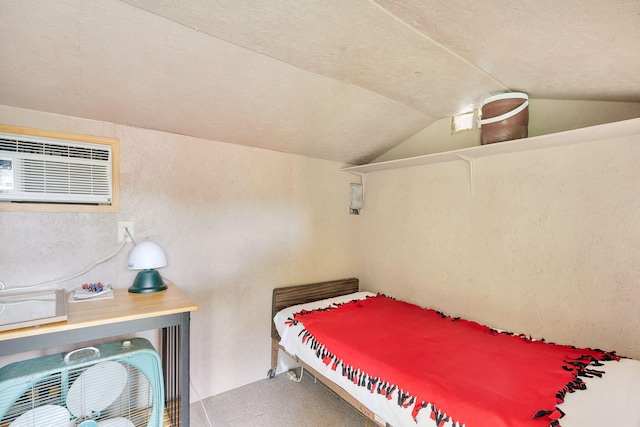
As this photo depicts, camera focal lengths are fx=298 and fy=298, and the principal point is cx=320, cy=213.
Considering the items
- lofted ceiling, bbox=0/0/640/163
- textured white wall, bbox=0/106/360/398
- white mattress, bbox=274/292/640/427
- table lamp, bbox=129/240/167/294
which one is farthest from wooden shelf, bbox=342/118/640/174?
table lamp, bbox=129/240/167/294

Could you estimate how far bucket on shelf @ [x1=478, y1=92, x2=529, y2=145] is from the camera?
1.86 meters

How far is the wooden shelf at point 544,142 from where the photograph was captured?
5.02ft

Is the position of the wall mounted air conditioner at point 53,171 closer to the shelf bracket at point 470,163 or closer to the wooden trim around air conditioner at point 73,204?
the wooden trim around air conditioner at point 73,204

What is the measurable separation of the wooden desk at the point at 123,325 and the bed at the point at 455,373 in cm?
76

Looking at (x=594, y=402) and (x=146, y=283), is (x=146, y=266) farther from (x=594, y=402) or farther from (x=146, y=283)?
(x=594, y=402)

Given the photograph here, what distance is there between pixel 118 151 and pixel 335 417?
2.27 metres

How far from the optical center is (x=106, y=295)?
1.69 metres

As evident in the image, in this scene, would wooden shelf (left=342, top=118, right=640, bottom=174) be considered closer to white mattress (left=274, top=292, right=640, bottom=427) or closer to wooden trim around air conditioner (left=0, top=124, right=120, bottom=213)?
white mattress (left=274, top=292, right=640, bottom=427)

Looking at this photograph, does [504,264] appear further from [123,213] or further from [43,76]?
[43,76]

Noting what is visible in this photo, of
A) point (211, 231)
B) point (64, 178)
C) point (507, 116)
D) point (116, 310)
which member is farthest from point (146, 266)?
point (507, 116)

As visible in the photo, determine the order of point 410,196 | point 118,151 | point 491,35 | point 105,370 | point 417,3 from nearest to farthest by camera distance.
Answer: point 417,3
point 491,35
point 105,370
point 118,151
point 410,196

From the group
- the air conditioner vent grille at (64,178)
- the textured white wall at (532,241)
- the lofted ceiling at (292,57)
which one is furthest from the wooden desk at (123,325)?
the textured white wall at (532,241)

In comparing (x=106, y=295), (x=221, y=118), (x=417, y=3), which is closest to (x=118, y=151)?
(x=221, y=118)

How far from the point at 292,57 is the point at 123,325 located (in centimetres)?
157
